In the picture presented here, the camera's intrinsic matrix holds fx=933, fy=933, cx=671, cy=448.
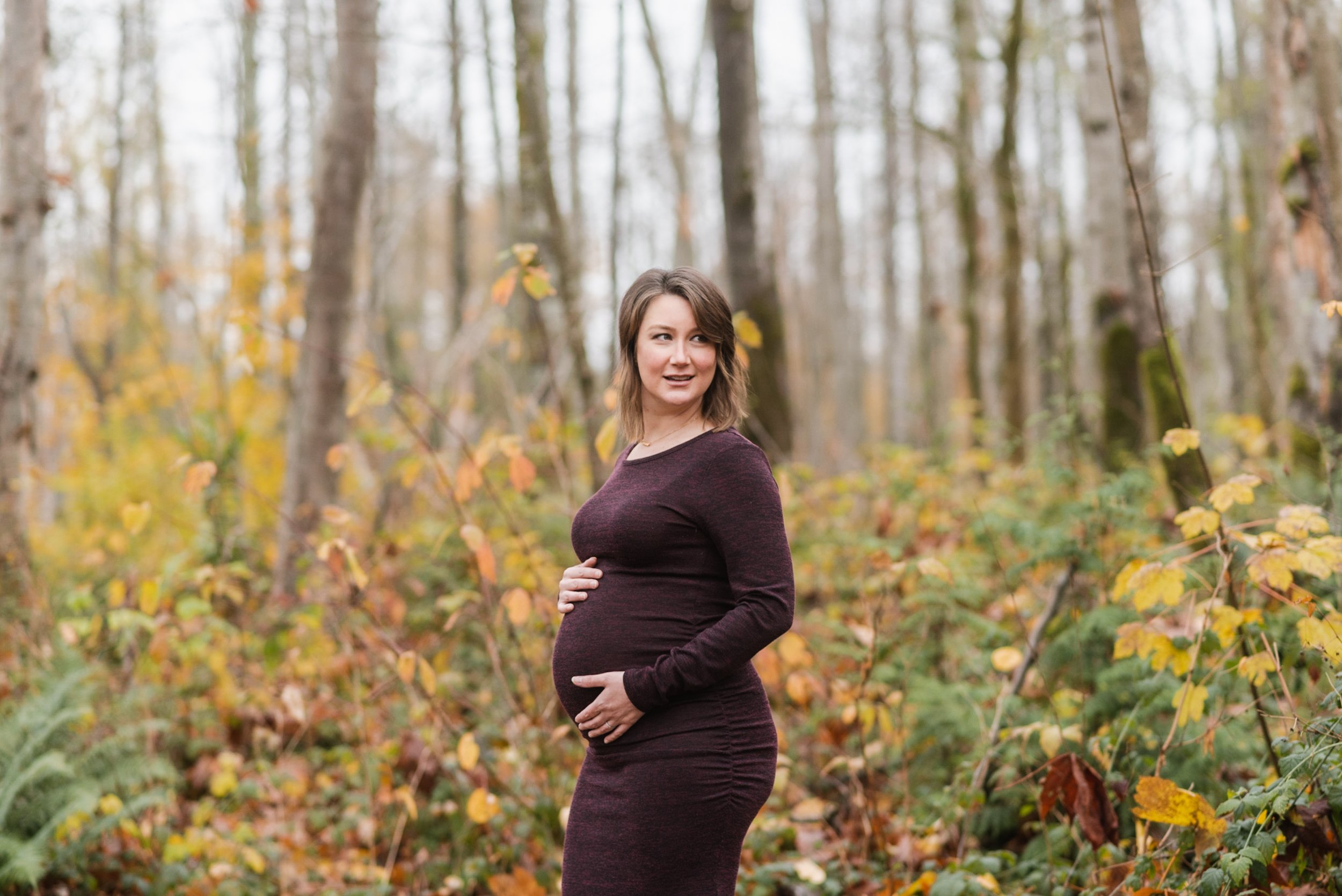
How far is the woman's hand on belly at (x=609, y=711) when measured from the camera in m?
2.06

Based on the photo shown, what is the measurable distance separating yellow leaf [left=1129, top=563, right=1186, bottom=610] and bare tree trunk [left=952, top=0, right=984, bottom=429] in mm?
8775

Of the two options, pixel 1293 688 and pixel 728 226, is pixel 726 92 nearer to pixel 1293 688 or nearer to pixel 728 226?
pixel 728 226

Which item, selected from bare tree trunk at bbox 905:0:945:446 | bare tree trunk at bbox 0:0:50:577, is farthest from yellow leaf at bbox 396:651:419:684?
bare tree trunk at bbox 905:0:945:446

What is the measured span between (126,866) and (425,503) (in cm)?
598

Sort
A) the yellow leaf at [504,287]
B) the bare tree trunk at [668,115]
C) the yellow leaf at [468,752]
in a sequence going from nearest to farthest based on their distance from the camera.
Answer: the yellow leaf at [468,752], the yellow leaf at [504,287], the bare tree trunk at [668,115]

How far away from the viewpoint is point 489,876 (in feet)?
12.3

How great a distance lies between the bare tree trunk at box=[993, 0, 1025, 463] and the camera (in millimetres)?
9562

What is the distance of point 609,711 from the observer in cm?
207

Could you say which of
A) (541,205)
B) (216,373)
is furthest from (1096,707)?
(216,373)

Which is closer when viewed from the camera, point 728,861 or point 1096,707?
point 728,861

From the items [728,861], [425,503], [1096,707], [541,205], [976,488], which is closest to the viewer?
[728,861]

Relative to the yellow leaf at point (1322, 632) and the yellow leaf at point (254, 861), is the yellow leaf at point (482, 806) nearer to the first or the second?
the yellow leaf at point (254, 861)

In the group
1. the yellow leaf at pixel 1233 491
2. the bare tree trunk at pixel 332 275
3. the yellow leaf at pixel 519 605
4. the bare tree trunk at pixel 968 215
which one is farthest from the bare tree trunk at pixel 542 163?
the bare tree trunk at pixel 968 215

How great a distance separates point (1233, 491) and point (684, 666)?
1.82 meters
